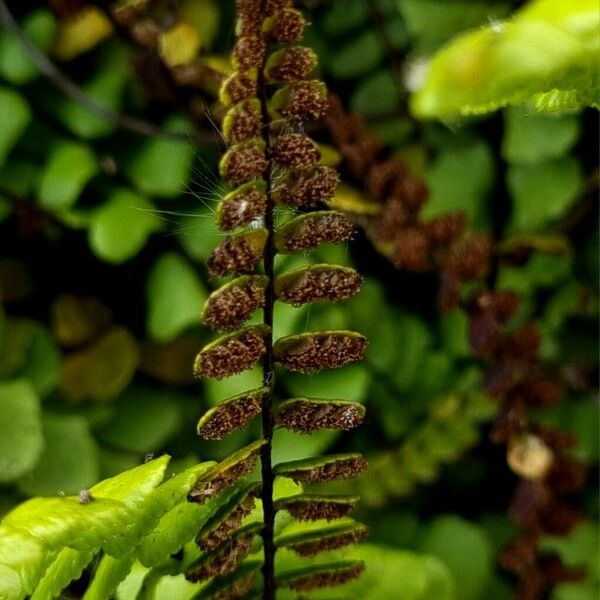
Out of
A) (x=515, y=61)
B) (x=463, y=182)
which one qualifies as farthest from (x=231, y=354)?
(x=463, y=182)

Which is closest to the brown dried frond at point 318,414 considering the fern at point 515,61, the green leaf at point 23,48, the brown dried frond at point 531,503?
the fern at point 515,61

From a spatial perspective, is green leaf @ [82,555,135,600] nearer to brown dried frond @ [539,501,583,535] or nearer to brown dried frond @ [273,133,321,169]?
brown dried frond @ [273,133,321,169]

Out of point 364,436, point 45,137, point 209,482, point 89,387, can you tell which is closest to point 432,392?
point 364,436

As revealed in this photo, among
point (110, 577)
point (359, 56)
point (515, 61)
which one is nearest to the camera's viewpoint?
point (515, 61)

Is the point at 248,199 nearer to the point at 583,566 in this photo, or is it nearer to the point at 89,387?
the point at 89,387

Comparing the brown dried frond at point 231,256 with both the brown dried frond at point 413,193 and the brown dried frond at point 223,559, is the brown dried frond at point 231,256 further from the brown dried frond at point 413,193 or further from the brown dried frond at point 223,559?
the brown dried frond at point 413,193

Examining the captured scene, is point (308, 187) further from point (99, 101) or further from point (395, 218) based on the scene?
point (99, 101)
